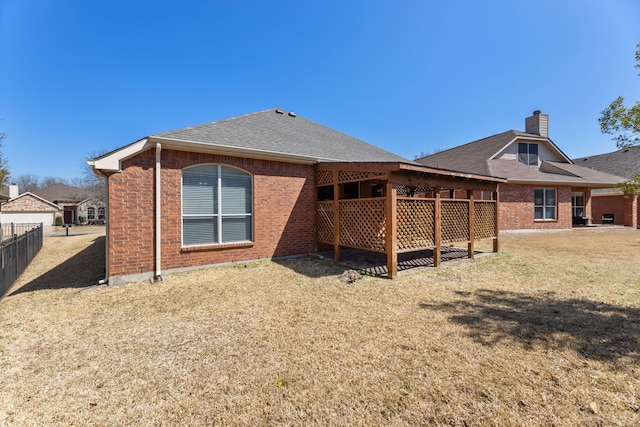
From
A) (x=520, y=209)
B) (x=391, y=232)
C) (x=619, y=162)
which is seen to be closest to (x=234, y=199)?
(x=391, y=232)

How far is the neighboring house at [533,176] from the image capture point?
16.2m

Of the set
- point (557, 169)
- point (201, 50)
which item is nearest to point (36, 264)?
point (201, 50)

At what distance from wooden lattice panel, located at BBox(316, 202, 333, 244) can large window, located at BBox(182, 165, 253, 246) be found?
2.38 metres

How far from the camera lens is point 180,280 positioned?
254 inches

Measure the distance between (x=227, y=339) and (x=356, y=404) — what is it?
209cm

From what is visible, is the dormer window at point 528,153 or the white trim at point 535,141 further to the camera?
the dormer window at point 528,153

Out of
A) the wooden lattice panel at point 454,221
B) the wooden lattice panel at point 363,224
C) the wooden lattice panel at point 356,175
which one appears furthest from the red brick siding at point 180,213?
the wooden lattice panel at point 454,221

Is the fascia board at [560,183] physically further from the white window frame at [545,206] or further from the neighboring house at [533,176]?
the white window frame at [545,206]

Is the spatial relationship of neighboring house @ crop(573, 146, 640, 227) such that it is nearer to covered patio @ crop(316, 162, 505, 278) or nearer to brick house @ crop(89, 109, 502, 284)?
covered patio @ crop(316, 162, 505, 278)

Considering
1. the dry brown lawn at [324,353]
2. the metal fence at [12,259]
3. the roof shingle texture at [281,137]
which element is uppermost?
the roof shingle texture at [281,137]

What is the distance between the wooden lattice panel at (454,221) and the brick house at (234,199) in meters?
0.15

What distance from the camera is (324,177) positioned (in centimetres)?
900

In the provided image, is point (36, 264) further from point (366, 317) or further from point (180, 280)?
point (366, 317)

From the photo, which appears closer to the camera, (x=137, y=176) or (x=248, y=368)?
(x=248, y=368)
